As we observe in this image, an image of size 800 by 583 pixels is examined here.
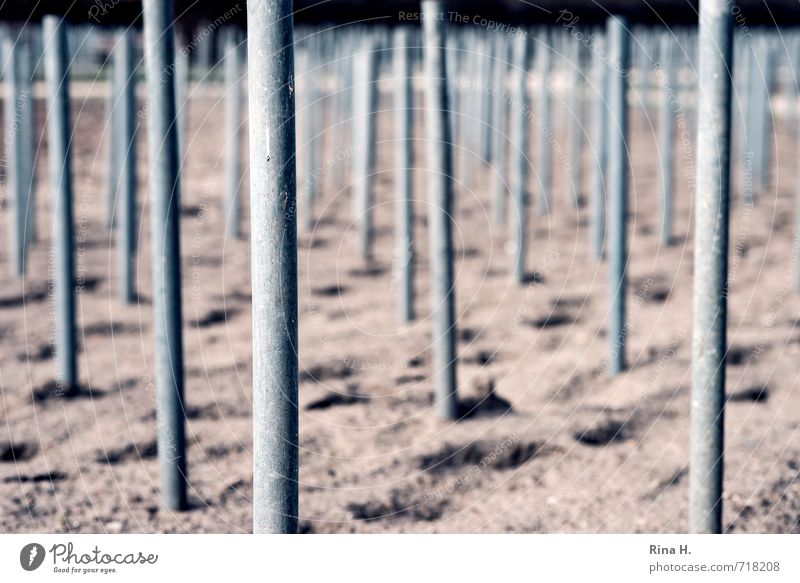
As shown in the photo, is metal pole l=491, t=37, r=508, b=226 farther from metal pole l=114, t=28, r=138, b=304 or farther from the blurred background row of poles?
metal pole l=114, t=28, r=138, b=304

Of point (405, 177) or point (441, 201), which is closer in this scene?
point (441, 201)

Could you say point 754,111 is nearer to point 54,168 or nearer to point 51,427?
point 54,168

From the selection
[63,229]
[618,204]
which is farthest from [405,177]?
[63,229]

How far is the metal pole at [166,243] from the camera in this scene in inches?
170

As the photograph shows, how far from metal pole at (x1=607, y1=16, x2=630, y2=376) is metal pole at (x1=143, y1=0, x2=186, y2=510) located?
2933mm

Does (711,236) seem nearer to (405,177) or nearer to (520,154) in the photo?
(405,177)

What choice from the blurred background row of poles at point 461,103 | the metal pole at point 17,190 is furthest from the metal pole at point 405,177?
the metal pole at point 17,190

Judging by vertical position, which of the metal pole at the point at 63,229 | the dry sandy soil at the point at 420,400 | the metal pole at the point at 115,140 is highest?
the metal pole at the point at 115,140

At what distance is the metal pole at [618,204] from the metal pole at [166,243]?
9.62 ft

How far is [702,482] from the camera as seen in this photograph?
11.9 ft

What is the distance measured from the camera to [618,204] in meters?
6.75

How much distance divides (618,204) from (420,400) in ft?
5.56

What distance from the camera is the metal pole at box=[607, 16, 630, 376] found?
659 centimetres

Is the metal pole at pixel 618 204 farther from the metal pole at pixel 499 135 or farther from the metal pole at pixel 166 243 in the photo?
the metal pole at pixel 499 135
